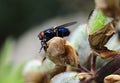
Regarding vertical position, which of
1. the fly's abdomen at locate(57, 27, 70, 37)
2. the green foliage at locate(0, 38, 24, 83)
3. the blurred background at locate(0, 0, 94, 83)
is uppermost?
the blurred background at locate(0, 0, 94, 83)

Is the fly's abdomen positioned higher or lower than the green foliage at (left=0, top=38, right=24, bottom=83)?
higher

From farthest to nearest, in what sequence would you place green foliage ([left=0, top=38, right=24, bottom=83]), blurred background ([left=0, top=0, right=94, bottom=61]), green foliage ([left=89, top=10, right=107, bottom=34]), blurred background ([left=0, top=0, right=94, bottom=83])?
blurred background ([left=0, top=0, right=94, bottom=61]) < blurred background ([left=0, top=0, right=94, bottom=83]) < green foliage ([left=0, top=38, right=24, bottom=83]) < green foliage ([left=89, top=10, right=107, bottom=34])

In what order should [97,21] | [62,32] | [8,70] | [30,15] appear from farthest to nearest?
[30,15] → [8,70] → [62,32] → [97,21]

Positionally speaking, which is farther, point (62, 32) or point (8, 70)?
point (8, 70)

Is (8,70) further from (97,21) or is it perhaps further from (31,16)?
(31,16)

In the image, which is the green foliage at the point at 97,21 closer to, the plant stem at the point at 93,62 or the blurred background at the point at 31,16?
the plant stem at the point at 93,62

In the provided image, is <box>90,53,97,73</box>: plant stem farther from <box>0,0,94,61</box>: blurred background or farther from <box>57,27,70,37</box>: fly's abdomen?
<box>0,0,94,61</box>: blurred background

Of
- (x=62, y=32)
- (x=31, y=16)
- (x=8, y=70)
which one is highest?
(x=31, y=16)

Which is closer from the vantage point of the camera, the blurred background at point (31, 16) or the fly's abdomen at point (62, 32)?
the fly's abdomen at point (62, 32)

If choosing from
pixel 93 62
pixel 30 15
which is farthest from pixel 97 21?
pixel 30 15

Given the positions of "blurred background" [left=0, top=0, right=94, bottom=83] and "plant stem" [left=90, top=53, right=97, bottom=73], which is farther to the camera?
"blurred background" [left=0, top=0, right=94, bottom=83]

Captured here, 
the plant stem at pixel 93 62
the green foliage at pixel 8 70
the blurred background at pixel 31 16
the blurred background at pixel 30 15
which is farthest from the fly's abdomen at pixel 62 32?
the blurred background at pixel 30 15

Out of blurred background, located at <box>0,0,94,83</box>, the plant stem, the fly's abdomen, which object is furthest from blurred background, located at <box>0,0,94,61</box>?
the plant stem
